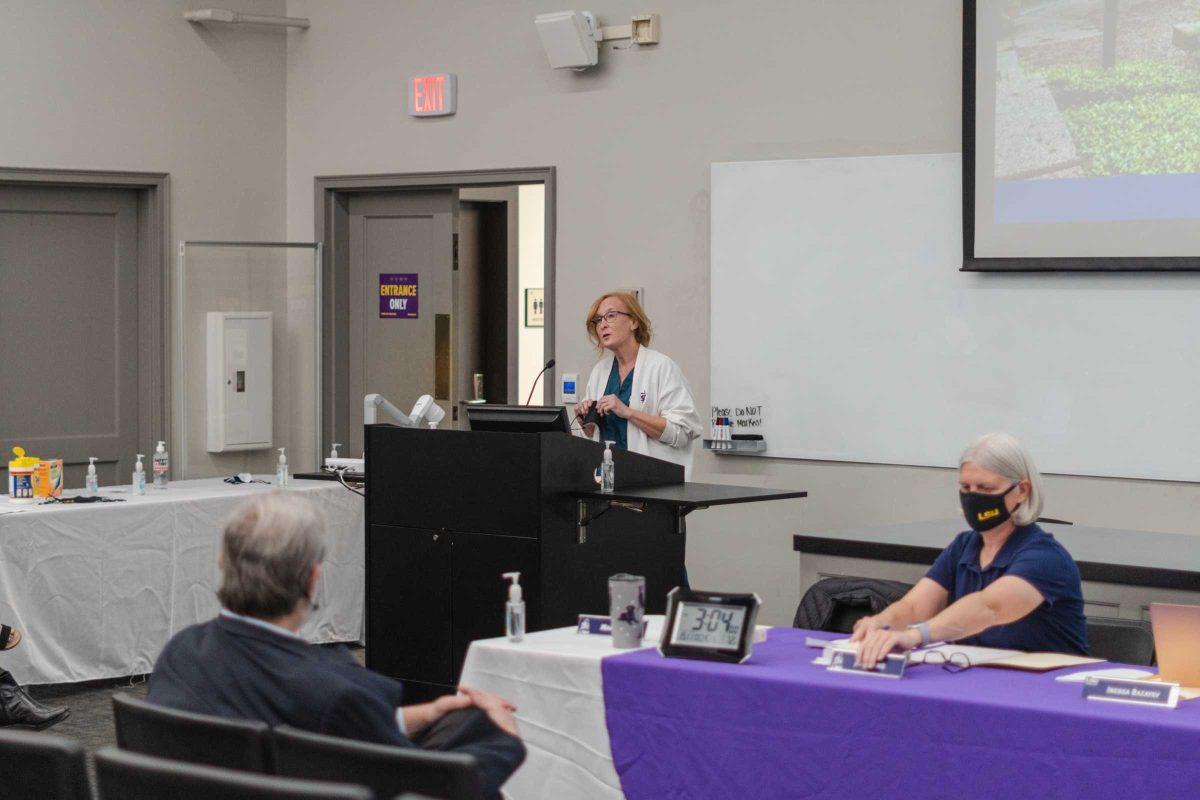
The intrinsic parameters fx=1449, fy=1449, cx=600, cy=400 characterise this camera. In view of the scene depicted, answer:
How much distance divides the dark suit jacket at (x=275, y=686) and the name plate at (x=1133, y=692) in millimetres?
1229

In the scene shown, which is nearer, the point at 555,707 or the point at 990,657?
the point at 990,657

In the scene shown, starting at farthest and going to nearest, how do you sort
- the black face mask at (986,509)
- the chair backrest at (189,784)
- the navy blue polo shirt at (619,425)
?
the navy blue polo shirt at (619,425), the black face mask at (986,509), the chair backrest at (189,784)

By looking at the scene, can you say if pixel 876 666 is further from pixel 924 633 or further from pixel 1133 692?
pixel 1133 692

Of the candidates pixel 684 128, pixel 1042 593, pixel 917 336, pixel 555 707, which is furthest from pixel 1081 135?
pixel 555 707

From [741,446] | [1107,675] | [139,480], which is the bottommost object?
[1107,675]

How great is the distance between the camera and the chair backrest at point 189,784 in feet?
5.36

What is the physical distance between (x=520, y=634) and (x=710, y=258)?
3.40 m

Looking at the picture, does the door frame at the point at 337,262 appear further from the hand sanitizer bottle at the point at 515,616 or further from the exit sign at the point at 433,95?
the hand sanitizer bottle at the point at 515,616

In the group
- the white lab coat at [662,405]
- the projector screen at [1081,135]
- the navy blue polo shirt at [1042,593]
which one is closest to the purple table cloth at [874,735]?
the navy blue polo shirt at [1042,593]

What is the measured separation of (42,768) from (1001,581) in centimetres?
194

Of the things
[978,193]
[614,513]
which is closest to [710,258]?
[978,193]

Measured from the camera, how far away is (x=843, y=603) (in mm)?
3652

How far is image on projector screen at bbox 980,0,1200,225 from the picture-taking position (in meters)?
5.14

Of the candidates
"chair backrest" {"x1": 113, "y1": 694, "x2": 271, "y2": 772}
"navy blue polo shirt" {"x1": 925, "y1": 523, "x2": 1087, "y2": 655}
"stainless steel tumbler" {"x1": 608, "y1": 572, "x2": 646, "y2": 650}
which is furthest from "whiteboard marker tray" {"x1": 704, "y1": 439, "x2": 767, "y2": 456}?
"chair backrest" {"x1": 113, "y1": 694, "x2": 271, "y2": 772}
